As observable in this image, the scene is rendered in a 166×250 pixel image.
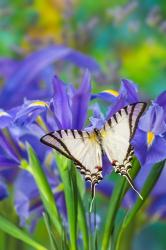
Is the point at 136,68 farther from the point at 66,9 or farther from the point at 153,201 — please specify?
the point at 153,201

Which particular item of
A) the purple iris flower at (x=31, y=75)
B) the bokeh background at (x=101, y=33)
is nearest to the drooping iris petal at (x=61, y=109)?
the purple iris flower at (x=31, y=75)

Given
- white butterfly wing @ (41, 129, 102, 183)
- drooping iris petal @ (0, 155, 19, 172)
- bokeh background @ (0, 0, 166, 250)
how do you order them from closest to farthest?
white butterfly wing @ (41, 129, 102, 183), drooping iris petal @ (0, 155, 19, 172), bokeh background @ (0, 0, 166, 250)

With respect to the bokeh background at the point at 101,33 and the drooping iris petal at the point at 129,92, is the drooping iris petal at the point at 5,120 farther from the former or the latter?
the bokeh background at the point at 101,33

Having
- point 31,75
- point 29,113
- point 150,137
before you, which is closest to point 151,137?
point 150,137

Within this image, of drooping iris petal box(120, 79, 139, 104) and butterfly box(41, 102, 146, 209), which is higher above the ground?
drooping iris petal box(120, 79, 139, 104)

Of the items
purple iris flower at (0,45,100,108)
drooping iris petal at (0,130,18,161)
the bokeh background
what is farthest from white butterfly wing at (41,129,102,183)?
the bokeh background

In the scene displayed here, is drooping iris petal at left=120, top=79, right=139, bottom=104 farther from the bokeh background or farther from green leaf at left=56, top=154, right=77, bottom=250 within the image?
the bokeh background

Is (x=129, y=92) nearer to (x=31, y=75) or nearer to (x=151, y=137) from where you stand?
(x=151, y=137)
